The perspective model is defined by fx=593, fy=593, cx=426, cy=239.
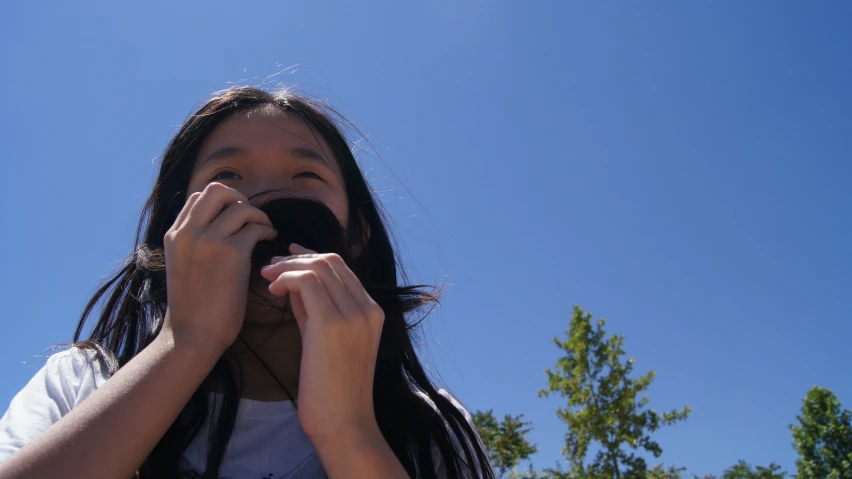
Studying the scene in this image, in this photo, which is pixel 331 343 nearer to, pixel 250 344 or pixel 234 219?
pixel 234 219

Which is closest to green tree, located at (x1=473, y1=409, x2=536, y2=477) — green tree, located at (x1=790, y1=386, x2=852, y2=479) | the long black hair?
green tree, located at (x1=790, y1=386, x2=852, y2=479)

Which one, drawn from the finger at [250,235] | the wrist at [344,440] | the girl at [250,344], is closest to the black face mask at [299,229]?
the girl at [250,344]

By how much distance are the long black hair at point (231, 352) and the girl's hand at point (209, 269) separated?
0.51 meters

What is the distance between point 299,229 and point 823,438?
2777cm

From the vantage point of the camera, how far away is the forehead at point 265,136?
2.65m

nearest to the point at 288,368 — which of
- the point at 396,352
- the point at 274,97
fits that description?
the point at 396,352

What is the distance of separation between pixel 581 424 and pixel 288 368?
11889mm

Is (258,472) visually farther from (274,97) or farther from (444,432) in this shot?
(274,97)

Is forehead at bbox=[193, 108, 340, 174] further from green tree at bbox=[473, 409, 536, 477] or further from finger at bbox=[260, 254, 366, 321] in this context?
green tree at bbox=[473, 409, 536, 477]

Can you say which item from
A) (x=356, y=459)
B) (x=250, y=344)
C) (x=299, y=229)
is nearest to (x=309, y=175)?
(x=299, y=229)

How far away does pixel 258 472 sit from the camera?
2.06 metres

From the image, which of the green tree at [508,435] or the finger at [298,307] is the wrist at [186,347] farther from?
the green tree at [508,435]

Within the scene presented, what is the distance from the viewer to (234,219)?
192 centimetres

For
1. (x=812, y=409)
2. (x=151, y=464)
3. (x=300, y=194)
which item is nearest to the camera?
(x=151, y=464)
